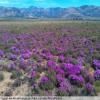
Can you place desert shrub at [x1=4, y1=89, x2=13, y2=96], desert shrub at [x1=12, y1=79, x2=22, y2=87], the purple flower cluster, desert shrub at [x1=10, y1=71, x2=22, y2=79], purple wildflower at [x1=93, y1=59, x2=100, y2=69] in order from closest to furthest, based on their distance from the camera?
desert shrub at [x1=4, y1=89, x2=13, y2=96] < the purple flower cluster < desert shrub at [x1=12, y1=79, x2=22, y2=87] < desert shrub at [x1=10, y1=71, x2=22, y2=79] < purple wildflower at [x1=93, y1=59, x2=100, y2=69]

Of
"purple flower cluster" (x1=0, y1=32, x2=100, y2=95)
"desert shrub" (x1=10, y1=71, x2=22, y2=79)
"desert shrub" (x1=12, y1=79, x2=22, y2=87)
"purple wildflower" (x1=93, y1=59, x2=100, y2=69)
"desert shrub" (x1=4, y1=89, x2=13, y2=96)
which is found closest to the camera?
"desert shrub" (x1=4, y1=89, x2=13, y2=96)

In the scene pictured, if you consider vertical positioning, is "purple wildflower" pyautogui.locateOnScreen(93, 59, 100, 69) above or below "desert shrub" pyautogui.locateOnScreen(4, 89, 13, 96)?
below

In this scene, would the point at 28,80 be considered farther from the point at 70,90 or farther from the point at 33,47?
the point at 33,47

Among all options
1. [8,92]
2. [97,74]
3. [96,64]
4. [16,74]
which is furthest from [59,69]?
[8,92]

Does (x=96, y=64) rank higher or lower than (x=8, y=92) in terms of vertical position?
lower

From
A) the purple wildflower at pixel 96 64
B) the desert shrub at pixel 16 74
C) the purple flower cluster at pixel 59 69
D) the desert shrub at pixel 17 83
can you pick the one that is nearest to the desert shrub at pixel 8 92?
the desert shrub at pixel 17 83

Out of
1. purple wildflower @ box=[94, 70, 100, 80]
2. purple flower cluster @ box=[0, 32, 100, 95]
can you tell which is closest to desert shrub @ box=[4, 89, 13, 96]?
purple flower cluster @ box=[0, 32, 100, 95]

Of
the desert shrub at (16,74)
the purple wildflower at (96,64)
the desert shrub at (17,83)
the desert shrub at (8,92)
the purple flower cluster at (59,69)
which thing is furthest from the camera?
the purple wildflower at (96,64)

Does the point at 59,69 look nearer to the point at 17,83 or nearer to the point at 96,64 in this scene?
the point at 17,83

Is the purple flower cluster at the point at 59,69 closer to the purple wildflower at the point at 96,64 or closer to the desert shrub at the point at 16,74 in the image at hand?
the purple wildflower at the point at 96,64

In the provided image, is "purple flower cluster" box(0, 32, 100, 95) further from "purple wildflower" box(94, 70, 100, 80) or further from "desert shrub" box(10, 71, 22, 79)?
"desert shrub" box(10, 71, 22, 79)

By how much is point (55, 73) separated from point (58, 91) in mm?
2239

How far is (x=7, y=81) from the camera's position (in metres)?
13.6

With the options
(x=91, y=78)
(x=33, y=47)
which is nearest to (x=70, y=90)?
(x=91, y=78)
